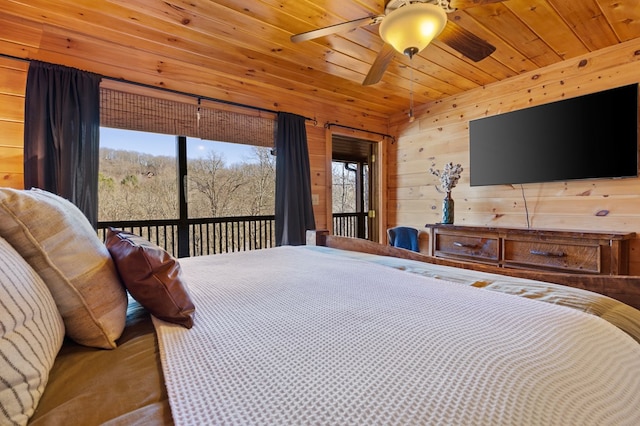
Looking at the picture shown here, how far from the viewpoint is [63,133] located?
221cm

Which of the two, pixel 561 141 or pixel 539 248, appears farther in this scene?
pixel 561 141

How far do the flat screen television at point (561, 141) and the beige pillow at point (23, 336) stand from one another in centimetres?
344

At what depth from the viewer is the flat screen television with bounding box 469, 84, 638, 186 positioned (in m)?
2.38

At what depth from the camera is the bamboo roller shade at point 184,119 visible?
247cm

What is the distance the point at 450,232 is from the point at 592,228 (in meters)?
1.12

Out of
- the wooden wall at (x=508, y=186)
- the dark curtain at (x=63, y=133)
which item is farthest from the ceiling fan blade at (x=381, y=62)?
the dark curtain at (x=63, y=133)

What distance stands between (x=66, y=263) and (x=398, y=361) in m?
0.79

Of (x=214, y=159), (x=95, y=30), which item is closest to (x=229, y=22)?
(x=95, y=30)

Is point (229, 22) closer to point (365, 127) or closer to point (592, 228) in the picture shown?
point (365, 127)

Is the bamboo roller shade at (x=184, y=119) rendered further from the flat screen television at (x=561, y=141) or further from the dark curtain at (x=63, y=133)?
the flat screen television at (x=561, y=141)

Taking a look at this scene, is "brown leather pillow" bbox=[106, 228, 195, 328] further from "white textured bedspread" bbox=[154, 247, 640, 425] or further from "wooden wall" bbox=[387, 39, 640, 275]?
"wooden wall" bbox=[387, 39, 640, 275]

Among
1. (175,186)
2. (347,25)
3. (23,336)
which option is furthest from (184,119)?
(23,336)

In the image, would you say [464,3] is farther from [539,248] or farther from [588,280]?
[539,248]

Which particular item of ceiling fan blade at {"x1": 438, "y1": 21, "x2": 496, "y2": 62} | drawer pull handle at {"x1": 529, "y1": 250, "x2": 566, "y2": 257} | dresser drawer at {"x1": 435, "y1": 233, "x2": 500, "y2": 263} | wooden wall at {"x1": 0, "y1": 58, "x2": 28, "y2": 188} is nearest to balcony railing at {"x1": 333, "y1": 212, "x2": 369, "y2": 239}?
dresser drawer at {"x1": 435, "y1": 233, "x2": 500, "y2": 263}
